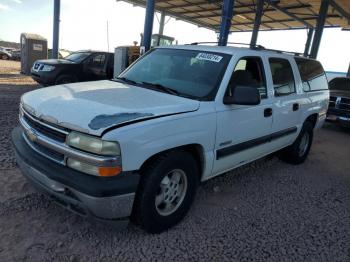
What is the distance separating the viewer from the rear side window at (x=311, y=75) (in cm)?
521

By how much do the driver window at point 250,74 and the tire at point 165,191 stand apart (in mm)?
1178

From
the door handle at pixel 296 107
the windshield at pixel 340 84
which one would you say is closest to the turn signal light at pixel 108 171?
the door handle at pixel 296 107

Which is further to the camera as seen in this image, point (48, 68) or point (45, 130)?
point (48, 68)

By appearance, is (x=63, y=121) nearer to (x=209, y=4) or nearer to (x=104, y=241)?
(x=104, y=241)

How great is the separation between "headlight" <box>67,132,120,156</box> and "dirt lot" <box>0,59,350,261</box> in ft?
2.98

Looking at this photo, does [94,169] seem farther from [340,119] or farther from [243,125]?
[340,119]

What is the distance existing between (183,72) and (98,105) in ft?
4.24

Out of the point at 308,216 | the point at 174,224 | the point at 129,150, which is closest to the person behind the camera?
the point at 129,150

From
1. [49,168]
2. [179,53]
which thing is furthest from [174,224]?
[179,53]

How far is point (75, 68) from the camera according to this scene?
11.2 metres

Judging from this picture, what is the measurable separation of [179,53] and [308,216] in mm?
2528

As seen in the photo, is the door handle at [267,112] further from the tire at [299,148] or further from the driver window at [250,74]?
the tire at [299,148]

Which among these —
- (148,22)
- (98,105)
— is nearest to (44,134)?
(98,105)

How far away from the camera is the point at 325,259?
300 cm
